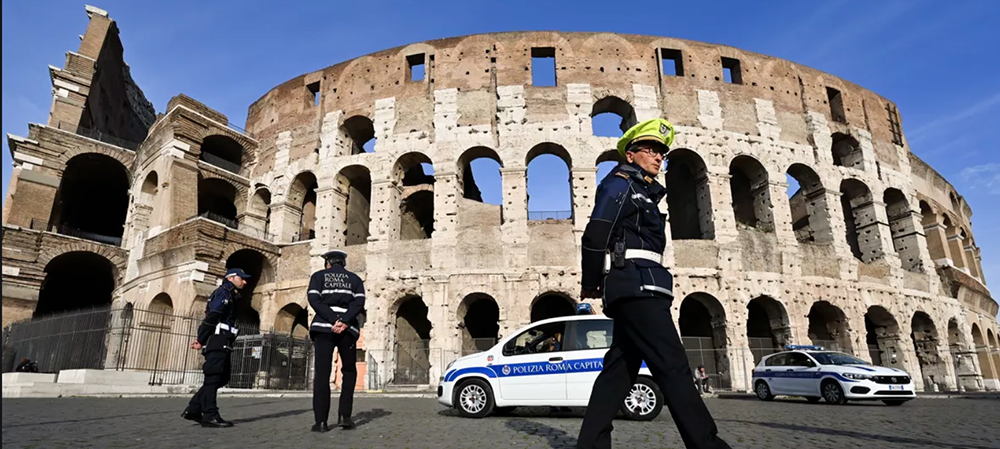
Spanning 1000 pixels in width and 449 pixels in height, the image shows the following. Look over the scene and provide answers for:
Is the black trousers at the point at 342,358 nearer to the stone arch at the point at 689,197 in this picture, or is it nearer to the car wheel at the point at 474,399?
the car wheel at the point at 474,399

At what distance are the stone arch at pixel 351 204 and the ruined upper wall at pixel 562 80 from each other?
1.99 m

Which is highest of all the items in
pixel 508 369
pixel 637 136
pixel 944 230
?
pixel 944 230

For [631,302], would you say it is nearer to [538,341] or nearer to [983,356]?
[538,341]

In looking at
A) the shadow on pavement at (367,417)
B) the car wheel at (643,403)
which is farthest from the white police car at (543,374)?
the shadow on pavement at (367,417)

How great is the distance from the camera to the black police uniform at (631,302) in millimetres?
3328

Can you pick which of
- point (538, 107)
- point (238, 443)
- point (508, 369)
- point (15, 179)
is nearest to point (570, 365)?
point (508, 369)

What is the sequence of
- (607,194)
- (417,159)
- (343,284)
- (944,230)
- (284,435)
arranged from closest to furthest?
(607,194), (284,435), (343,284), (417,159), (944,230)

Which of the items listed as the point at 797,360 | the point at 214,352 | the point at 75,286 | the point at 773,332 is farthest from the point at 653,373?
the point at 75,286

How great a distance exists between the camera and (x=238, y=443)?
504 centimetres

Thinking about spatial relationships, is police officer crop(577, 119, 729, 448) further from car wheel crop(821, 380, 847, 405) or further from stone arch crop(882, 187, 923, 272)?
stone arch crop(882, 187, 923, 272)

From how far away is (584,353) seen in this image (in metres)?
7.97

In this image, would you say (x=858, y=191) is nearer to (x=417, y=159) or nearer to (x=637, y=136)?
(x=417, y=159)

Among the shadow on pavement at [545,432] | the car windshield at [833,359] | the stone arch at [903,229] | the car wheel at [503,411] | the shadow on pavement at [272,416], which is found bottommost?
the shadow on pavement at [545,432]

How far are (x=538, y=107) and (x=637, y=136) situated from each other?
55.8 ft
